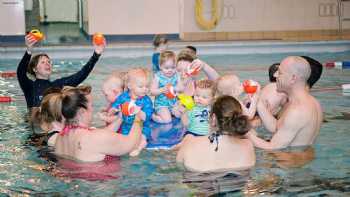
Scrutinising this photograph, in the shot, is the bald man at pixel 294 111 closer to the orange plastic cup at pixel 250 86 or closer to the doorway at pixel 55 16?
the orange plastic cup at pixel 250 86

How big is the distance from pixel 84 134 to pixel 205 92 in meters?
1.19

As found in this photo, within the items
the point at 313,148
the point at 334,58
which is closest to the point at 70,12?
the point at 334,58

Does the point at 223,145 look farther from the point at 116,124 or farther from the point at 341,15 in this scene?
the point at 341,15

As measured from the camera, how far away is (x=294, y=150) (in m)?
5.23

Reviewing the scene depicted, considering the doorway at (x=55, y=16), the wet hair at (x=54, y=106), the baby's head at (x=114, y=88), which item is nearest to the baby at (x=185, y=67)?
the baby's head at (x=114, y=88)

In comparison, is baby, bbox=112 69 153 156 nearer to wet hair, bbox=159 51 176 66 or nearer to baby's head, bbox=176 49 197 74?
wet hair, bbox=159 51 176 66

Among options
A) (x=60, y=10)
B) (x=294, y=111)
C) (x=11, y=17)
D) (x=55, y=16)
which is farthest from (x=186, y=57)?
(x=55, y=16)

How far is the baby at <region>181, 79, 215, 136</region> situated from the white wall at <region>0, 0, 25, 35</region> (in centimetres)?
924

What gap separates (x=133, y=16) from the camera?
47.0ft

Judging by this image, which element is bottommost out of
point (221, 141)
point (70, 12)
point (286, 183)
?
point (286, 183)

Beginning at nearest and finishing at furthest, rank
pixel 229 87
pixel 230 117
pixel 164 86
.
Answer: pixel 230 117 < pixel 229 87 < pixel 164 86

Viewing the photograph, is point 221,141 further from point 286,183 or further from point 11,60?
point 11,60

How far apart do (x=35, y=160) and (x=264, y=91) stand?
7.53 ft

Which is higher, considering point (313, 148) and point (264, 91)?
point (264, 91)
